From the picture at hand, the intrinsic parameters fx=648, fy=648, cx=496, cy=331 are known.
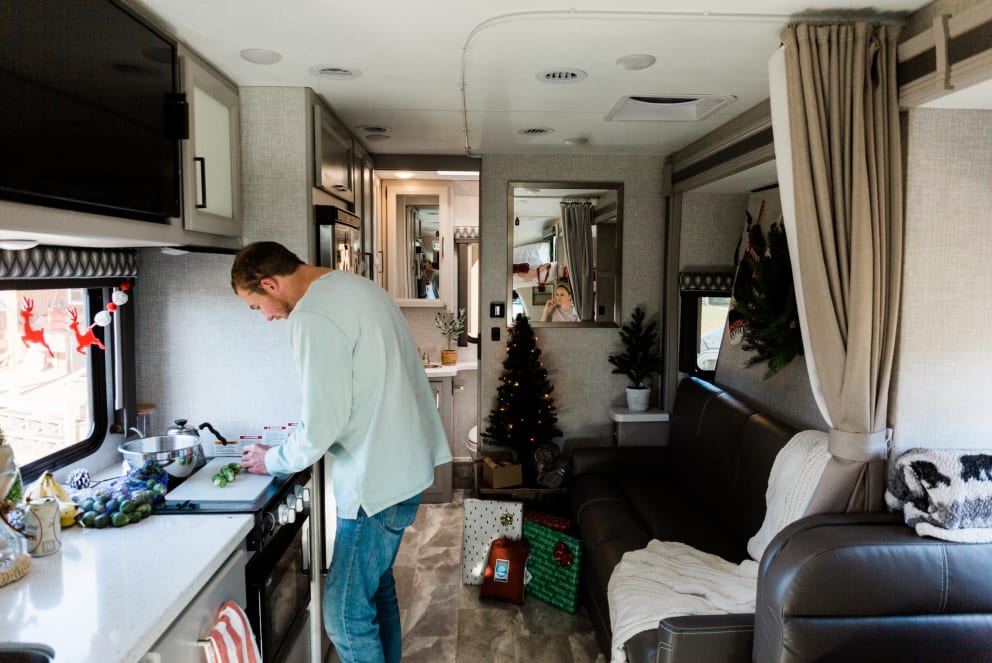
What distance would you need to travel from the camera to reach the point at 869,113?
1.85 m

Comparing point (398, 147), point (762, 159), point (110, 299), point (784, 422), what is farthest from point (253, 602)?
point (398, 147)

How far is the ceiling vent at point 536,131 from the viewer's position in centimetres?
338

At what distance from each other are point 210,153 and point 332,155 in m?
0.69

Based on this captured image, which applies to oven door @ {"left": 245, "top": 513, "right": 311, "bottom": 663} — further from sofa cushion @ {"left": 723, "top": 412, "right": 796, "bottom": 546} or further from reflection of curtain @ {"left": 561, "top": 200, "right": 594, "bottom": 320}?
reflection of curtain @ {"left": 561, "top": 200, "right": 594, "bottom": 320}

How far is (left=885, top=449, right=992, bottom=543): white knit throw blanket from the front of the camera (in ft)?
5.57

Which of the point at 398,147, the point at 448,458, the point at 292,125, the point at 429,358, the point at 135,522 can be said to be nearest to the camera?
the point at 135,522

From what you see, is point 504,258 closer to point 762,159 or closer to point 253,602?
point 762,159

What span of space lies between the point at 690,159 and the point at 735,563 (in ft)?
7.29

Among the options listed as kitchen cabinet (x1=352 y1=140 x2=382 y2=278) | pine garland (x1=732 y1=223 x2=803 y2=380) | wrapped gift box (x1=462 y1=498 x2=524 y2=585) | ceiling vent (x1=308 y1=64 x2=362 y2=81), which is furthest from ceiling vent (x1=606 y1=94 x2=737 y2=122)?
wrapped gift box (x1=462 y1=498 x2=524 y2=585)

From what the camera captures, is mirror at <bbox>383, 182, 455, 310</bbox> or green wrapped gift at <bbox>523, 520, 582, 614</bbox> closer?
green wrapped gift at <bbox>523, 520, 582, 614</bbox>

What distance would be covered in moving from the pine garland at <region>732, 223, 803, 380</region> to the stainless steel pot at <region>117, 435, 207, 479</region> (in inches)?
84.2

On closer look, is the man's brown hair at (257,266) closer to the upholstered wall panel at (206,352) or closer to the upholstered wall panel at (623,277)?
the upholstered wall panel at (206,352)

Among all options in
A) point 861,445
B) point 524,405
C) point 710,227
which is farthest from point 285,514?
point 710,227

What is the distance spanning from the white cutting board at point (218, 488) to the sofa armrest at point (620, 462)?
205 centimetres
